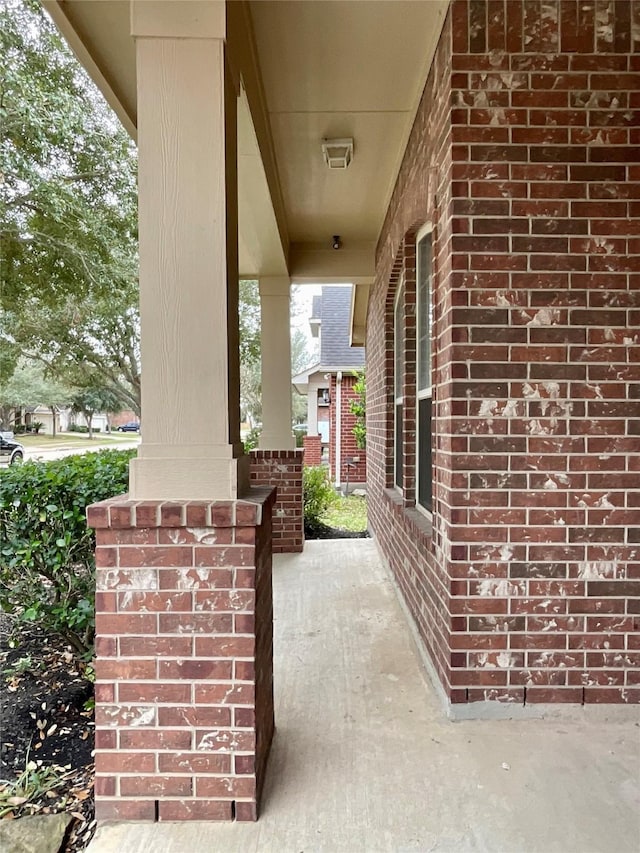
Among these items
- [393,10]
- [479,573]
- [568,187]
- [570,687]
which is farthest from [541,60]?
[570,687]

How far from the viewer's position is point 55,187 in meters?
5.82

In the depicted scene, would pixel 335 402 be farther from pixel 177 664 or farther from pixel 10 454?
pixel 177 664

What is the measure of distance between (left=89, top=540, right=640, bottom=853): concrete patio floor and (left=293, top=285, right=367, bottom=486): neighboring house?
9.10 m

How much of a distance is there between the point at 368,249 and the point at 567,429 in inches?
154

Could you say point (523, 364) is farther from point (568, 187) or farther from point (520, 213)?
point (568, 187)

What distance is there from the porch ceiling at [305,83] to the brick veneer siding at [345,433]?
24.5 ft

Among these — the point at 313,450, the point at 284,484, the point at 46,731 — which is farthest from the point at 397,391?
the point at 313,450

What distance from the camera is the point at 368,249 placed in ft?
18.2

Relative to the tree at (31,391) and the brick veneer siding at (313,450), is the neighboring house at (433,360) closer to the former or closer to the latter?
the brick veneer siding at (313,450)

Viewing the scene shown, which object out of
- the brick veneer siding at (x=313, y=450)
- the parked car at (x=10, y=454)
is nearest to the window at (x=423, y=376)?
the parked car at (x=10, y=454)

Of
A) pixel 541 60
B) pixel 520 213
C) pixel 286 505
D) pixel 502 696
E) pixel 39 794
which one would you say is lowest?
pixel 39 794

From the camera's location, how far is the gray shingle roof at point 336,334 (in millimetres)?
12141

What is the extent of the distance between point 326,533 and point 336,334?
7.31 metres

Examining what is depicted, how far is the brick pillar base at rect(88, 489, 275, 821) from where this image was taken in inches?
64.1
